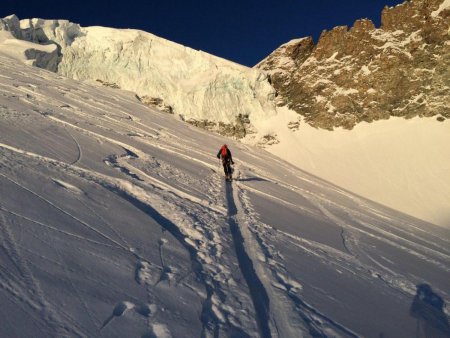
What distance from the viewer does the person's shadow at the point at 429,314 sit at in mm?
4584

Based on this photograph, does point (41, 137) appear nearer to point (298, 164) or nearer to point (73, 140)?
point (73, 140)

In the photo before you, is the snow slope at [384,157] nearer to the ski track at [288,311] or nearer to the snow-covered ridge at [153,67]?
the snow-covered ridge at [153,67]

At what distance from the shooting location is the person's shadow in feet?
15.0

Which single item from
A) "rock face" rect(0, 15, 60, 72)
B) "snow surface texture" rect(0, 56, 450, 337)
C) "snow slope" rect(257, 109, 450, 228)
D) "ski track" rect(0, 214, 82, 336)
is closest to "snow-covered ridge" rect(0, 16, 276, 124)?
"rock face" rect(0, 15, 60, 72)

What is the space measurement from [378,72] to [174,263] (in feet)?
181

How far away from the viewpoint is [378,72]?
2050 inches

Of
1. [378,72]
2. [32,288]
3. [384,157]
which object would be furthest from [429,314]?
[378,72]

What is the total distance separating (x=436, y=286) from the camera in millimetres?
6559

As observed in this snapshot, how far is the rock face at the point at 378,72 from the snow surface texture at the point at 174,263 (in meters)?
43.7

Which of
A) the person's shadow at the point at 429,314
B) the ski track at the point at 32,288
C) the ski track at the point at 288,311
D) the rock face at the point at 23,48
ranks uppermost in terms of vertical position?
the rock face at the point at 23,48

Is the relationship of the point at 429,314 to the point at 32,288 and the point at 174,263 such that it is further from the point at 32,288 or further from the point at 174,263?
the point at 32,288

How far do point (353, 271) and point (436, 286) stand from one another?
179 centimetres

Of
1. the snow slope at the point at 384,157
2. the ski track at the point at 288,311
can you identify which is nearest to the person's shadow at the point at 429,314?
the ski track at the point at 288,311

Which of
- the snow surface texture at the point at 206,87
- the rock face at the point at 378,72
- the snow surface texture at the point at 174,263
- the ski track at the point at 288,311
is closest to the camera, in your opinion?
the snow surface texture at the point at 174,263
